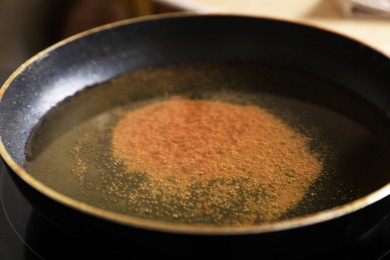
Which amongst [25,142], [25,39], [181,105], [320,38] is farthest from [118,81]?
[25,39]


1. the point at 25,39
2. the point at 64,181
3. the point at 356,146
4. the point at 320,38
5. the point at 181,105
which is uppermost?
the point at 320,38

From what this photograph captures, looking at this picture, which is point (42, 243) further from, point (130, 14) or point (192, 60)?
point (130, 14)

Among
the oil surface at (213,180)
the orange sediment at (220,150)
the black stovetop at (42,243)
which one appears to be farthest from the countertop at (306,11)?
the black stovetop at (42,243)

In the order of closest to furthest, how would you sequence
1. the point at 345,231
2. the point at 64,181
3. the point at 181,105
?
1. the point at 345,231
2. the point at 64,181
3. the point at 181,105

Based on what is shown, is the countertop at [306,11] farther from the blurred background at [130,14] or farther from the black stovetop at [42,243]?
the black stovetop at [42,243]

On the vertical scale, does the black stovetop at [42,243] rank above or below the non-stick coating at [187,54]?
below

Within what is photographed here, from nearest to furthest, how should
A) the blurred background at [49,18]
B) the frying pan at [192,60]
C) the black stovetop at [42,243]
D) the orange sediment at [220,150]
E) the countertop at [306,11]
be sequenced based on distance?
1. the frying pan at [192,60]
2. the black stovetop at [42,243]
3. the orange sediment at [220,150]
4. the countertop at [306,11]
5. the blurred background at [49,18]

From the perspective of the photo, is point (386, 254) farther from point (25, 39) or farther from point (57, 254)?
point (25, 39)

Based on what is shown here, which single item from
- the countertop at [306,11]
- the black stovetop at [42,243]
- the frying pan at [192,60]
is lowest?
the black stovetop at [42,243]
